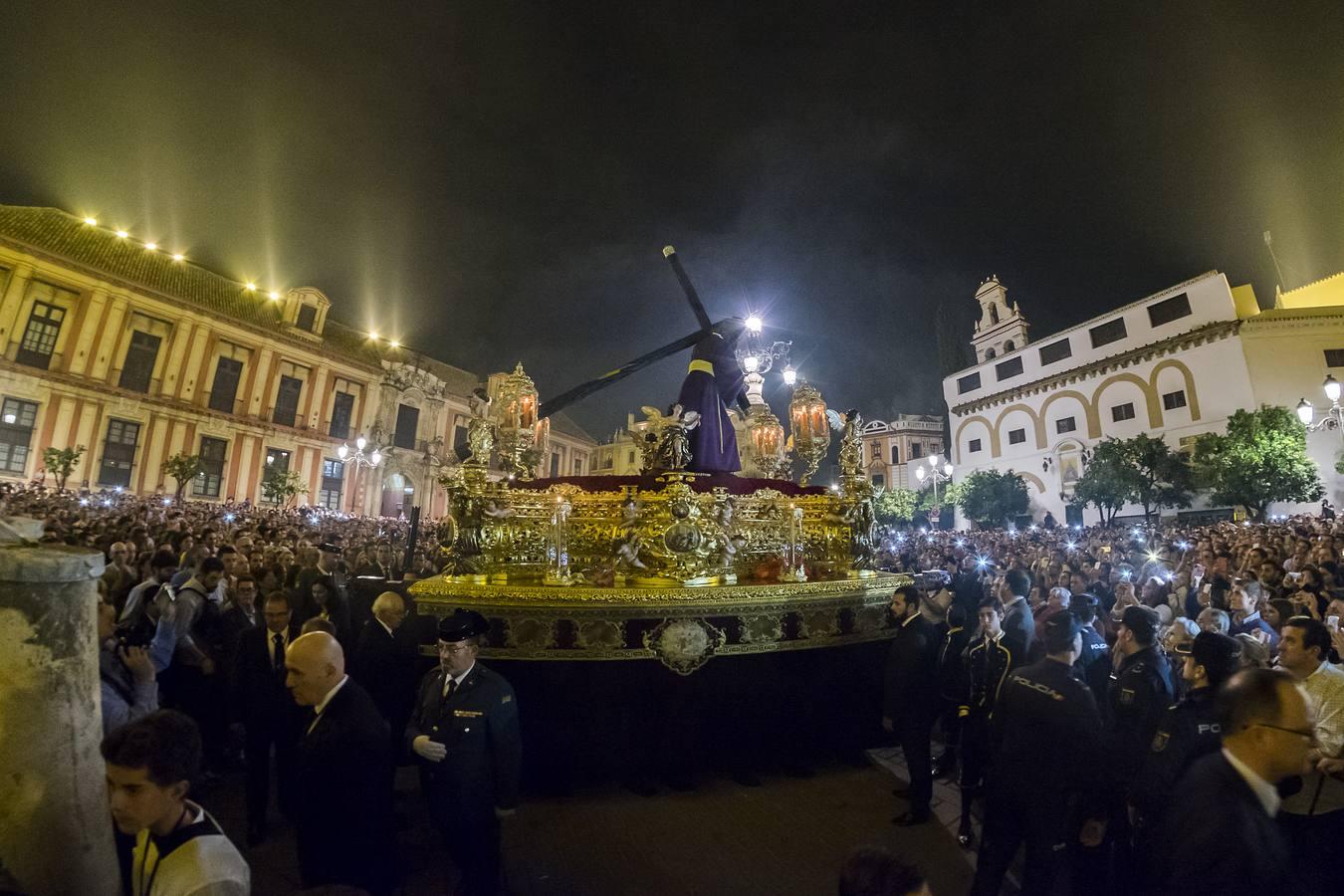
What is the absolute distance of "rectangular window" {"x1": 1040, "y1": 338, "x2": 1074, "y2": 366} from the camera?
131ft

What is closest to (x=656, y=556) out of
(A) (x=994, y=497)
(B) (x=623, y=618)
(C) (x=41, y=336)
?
(B) (x=623, y=618)

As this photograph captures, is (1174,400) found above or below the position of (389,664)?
above

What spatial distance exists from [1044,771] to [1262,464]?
31.1m

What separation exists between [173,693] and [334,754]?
13.4 ft

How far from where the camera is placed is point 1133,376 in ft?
115

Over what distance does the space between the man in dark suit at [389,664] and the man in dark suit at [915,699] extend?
485 cm

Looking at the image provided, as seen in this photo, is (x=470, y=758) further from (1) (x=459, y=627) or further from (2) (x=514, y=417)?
(2) (x=514, y=417)

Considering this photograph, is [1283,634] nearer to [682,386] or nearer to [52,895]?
[52,895]

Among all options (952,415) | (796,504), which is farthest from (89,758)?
(952,415)

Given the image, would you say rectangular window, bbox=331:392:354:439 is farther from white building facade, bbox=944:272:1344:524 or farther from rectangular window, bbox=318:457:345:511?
white building facade, bbox=944:272:1344:524

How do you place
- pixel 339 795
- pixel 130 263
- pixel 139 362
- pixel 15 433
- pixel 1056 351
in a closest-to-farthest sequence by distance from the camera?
pixel 339 795
pixel 15 433
pixel 139 362
pixel 130 263
pixel 1056 351

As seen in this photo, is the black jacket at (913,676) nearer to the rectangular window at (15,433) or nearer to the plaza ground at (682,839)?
the plaza ground at (682,839)

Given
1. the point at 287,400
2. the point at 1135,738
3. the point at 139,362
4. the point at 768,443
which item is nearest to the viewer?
the point at 1135,738

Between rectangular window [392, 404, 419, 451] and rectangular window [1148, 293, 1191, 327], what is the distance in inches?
2034
